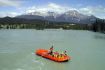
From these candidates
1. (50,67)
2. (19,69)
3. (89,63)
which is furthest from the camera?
(89,63)

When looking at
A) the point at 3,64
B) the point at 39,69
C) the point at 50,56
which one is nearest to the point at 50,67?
the point at 39,69

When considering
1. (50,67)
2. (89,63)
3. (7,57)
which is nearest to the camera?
(50,67)

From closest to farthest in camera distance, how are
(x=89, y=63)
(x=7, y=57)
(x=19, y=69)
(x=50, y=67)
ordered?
(x=19, y=69) → (x=50, y=67) → (x=89, y=63) → (x=7, y=57)

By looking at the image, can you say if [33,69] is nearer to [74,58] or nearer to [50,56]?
[50,56]

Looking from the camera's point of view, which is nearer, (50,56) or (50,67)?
(50,67)

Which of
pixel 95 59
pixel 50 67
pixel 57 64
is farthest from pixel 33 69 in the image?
pixel 95 59

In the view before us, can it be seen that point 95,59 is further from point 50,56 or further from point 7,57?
point 7,57

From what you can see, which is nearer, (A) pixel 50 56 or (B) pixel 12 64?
(B) pixel 12 64

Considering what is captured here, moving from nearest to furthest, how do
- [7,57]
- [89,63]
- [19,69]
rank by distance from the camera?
[19,69] < [89,63] < [7,57]
